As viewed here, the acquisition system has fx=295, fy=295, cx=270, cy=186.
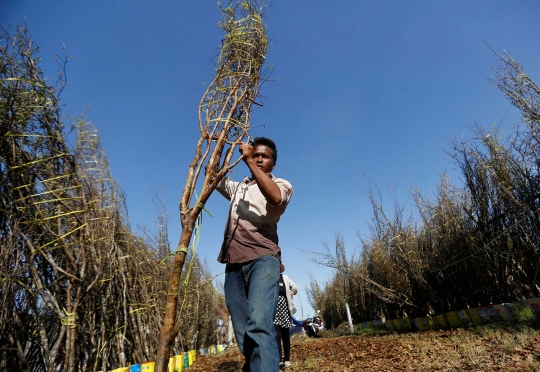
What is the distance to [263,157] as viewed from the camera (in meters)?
2.03

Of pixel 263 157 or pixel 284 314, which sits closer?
pixel 263 157

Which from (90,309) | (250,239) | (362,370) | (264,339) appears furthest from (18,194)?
(362,370)

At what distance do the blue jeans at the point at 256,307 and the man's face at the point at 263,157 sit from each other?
661 millimetres

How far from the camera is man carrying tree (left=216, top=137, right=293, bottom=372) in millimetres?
1358

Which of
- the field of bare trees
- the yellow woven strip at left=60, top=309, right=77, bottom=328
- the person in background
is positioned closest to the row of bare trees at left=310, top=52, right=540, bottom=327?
the field of bare trees

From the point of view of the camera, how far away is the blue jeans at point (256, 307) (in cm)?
132

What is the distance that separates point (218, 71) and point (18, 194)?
2229 mm

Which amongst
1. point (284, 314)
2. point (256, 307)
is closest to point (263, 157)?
point (256, 307)

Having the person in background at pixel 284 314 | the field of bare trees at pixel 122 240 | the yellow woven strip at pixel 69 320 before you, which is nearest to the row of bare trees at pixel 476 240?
the field of bare trees at pixel 122 240

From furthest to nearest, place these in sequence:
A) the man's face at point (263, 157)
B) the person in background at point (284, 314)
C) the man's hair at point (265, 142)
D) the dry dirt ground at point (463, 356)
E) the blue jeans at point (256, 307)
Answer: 1. the person in background at point (284, 314)
2. the dry dirt ground at point (463, 356)
3. the man's hair at point (265, 142)
4. the man's face at point (263, 157)
5. the blue jeans at point (256, 307)

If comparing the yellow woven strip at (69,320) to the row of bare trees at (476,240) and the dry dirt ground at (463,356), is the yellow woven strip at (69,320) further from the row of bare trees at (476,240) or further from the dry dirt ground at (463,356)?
the row of bare trees at (476,240)

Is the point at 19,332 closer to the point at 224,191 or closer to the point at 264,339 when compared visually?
the point at 224,191

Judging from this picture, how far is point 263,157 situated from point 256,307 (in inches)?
39.1

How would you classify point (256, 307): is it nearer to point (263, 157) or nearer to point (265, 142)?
point (263, 157)
